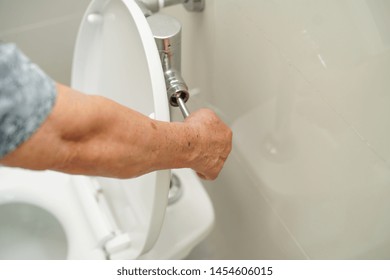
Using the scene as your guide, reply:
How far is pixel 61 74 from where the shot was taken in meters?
1.02

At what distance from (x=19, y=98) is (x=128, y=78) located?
1.01 ft

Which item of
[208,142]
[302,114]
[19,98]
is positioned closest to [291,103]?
→ [302,114]

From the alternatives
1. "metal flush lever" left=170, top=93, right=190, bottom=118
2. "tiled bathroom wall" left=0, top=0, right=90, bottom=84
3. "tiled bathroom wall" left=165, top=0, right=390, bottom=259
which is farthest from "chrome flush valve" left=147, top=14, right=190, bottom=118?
"tiled bathroom wall" left=0, top=0, right=90, bottom=84

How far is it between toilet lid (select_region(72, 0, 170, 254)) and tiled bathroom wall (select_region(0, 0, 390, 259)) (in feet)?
0.60

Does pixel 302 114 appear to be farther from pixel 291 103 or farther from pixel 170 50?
pixel 170 50

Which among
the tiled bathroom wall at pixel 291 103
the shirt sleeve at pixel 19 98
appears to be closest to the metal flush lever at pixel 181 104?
the tiled bathroom wall at pixel 291 103

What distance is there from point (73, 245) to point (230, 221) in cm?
39

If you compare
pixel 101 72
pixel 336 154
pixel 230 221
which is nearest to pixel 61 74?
pixel 101 72

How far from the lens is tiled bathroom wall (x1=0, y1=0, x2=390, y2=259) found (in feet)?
1.50

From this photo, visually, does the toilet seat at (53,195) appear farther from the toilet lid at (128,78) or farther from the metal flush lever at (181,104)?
the metal flush lever at (181,104)

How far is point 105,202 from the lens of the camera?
0.85 m

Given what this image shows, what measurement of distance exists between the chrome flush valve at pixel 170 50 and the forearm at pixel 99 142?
0.10 meters

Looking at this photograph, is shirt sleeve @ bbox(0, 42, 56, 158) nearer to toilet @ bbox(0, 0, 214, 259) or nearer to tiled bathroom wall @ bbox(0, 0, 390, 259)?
toilet @ bbox(0, 0, 214, 259)

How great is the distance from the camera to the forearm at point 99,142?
41 cm
